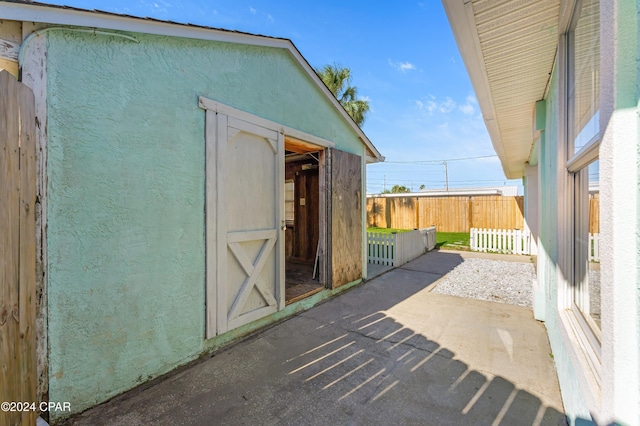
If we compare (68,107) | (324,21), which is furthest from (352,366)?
(324,21)

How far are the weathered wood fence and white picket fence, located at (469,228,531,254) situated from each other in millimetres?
11379

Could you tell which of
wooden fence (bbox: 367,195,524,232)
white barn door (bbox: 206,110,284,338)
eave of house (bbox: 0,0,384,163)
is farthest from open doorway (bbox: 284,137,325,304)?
wooden fence (bbox: 367,195,524,232)

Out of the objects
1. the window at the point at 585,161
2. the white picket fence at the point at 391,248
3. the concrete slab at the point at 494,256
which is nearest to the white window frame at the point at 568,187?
the window at the point at 585,161

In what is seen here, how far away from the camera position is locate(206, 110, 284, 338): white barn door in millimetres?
3062

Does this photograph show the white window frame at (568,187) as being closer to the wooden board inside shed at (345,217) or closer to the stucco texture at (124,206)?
the wooden board inside shed at (345,217)

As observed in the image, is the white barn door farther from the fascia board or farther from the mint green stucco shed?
the fascia board

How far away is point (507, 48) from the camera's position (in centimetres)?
259

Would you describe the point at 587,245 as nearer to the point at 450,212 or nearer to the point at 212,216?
the point at 212,216

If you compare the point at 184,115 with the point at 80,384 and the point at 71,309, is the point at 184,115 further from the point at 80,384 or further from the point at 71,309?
the point at 80,384

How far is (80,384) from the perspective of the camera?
2143 mm

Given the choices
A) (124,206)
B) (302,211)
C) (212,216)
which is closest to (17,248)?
Answer: (124,206)

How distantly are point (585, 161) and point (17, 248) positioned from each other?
12.4 ft

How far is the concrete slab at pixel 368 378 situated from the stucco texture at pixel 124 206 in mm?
384

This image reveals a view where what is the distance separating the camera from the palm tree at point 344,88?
1237cm
